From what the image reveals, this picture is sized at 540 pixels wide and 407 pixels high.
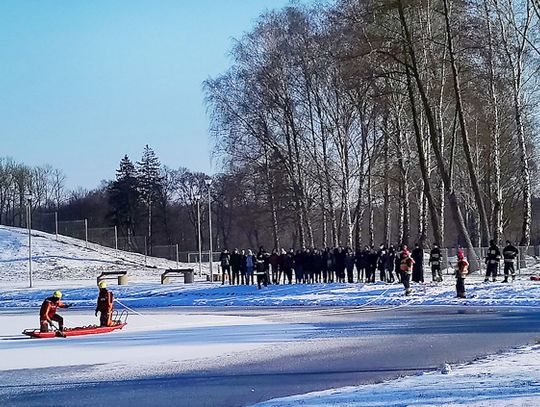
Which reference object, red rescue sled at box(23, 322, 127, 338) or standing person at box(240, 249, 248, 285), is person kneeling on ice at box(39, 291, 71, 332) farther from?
standing person at box(240, 249, 248, 285)

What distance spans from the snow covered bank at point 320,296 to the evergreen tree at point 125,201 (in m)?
58.4

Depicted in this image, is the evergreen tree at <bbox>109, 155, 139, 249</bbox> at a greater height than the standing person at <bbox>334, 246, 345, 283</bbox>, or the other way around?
the evergreen tree at <bbox>109, 155, 139, 249</bbox>

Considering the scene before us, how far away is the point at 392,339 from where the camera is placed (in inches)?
816

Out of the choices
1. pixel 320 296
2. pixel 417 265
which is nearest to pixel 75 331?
pixel 320 296

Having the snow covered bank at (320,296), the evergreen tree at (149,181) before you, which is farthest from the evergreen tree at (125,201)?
the snow covered bank at (320,296)

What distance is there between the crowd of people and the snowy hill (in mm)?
19342

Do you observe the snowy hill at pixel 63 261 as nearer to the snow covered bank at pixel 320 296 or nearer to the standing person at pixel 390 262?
the snow covered bank at pixel 320 296

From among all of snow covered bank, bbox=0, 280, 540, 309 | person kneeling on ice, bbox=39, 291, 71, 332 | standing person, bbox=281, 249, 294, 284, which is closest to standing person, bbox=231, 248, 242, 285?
snow covered bank, bbox=0, 280, 540, 309

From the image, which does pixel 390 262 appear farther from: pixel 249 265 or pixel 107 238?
pixel 107 238

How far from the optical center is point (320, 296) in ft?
120

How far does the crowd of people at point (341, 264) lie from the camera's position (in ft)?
123

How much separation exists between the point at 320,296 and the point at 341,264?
172 inches

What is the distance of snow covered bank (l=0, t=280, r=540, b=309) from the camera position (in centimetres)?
3331

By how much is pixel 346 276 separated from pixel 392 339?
73.2 feet
